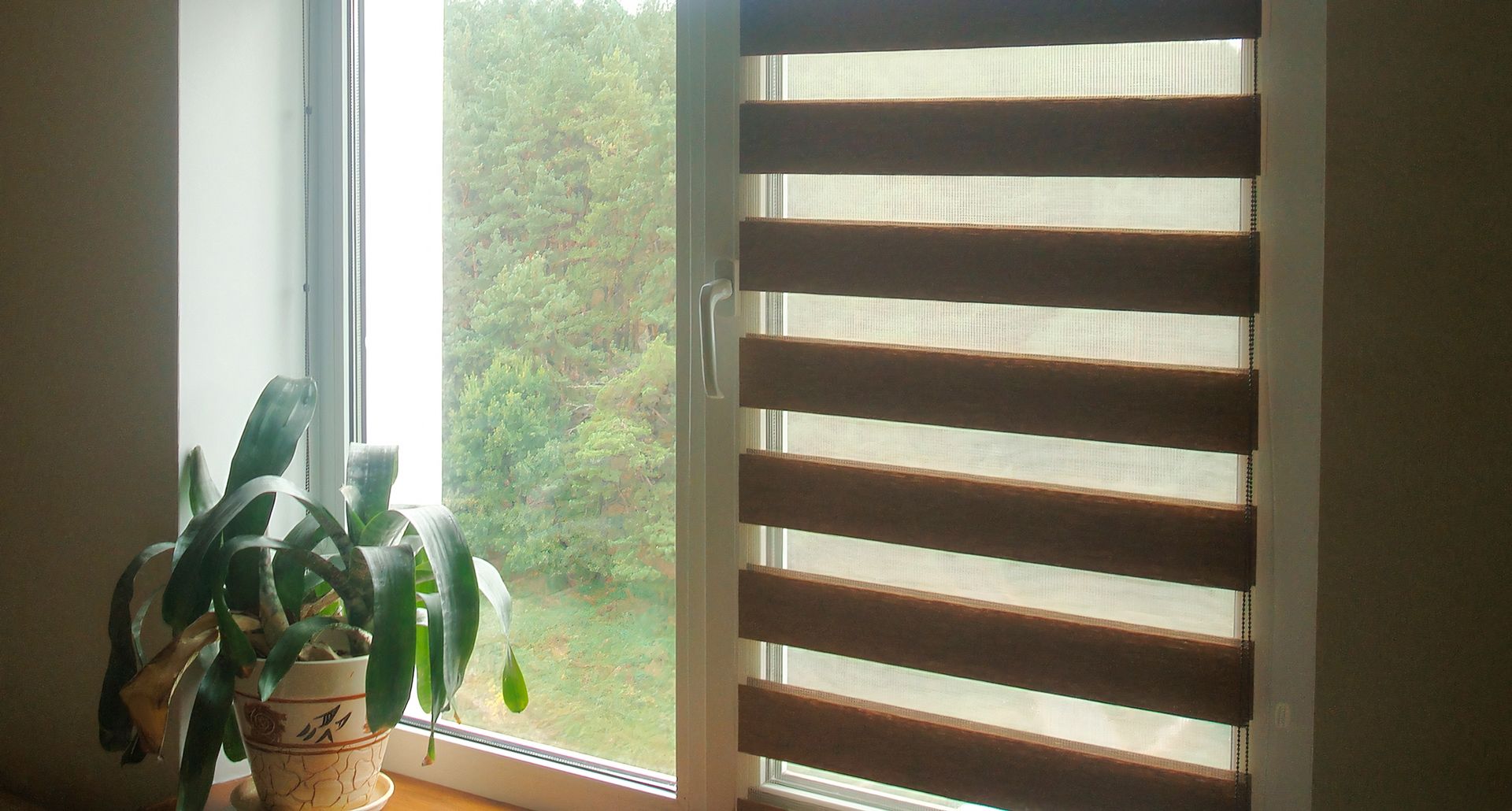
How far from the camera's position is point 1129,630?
1.26 m

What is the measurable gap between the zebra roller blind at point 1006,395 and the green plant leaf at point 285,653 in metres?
0.59

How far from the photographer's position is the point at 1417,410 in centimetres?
107

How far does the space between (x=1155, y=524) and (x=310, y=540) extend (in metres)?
1.19

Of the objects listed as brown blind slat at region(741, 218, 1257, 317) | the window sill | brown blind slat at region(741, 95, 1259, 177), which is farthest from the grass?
brown blind slat at region(741, 95, 1259, 177)

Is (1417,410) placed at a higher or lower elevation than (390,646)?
higher

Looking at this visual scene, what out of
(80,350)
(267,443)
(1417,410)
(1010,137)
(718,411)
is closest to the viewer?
(1417,410)

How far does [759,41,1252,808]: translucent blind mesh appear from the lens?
1247mm

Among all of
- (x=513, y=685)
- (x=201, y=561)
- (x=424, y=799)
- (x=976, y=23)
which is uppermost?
(x=976, y=23)

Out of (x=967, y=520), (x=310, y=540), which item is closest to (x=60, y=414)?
(x=310, y=540)

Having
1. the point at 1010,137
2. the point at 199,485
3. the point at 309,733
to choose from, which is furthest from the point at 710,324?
the point at 199,485

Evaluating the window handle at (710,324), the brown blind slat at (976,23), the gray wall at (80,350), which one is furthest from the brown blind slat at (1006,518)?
the gray wall at (80,350)

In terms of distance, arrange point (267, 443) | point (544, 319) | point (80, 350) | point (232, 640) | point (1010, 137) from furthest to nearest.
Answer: point (80, 350), point (544, 319), point (267, 443), point (232, 640), point (1010, 137)

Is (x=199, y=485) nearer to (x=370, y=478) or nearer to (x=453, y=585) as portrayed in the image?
(x=370, y=478)

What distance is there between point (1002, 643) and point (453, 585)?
0.72m
